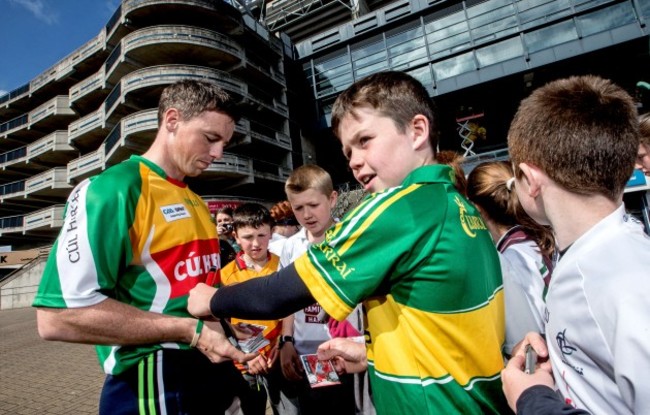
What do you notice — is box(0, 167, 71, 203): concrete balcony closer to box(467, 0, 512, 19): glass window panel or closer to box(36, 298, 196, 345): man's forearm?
box(36, 298, 196, 345): man's forearm

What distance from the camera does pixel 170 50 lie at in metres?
22.0

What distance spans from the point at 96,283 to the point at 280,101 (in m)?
28.5

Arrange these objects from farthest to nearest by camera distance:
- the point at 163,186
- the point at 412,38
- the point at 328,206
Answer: the point at 412,38
the point at 328,206
the point at 163,186

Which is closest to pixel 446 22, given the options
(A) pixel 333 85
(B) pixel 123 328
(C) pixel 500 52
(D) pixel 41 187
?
(C) pixel 500 52

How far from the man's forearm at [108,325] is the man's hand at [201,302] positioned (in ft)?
0.38

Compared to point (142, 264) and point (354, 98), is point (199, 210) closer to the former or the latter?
point (142, 264)

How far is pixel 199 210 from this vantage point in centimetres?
192

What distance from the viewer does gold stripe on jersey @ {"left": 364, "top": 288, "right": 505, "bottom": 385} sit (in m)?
1.08

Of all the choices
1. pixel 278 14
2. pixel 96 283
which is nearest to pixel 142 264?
pixel 96 283

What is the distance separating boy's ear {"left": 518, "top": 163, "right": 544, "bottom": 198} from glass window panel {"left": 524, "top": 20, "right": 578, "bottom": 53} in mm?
25354

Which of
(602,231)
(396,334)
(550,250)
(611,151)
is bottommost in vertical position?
(396,334)

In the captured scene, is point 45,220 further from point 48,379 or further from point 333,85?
point 48,379

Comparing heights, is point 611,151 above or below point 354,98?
below

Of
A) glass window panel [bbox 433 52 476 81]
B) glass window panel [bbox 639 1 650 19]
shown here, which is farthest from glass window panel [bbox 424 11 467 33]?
glass window panel [bbox 639 1 650 19]
